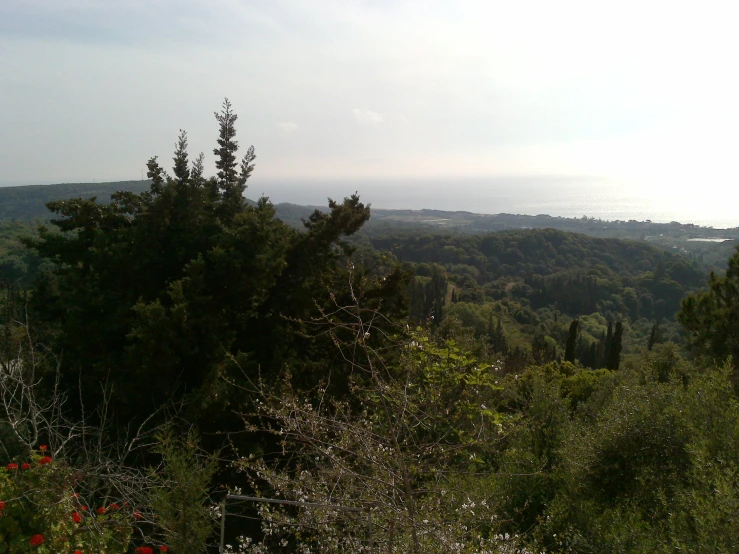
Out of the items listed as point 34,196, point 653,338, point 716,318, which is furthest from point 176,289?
point 34,196

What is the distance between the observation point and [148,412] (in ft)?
27.3

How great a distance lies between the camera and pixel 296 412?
11.3 ft

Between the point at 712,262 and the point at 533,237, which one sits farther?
the point at 533,237

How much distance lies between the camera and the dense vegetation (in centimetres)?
349

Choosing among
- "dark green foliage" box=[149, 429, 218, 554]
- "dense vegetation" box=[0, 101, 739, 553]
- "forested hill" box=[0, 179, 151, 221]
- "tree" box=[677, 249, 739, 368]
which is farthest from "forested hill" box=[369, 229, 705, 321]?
"dark green foliage" box=[149, 429, 218, 554]

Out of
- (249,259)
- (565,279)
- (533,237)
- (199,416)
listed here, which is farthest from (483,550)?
(533,237)

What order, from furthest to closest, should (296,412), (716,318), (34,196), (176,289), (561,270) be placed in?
(561,270) < (34,196) < (716,318) < (176,289) < (296,412)

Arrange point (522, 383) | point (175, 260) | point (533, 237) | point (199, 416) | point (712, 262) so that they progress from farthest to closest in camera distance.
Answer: point (533, 237) → point (712, 262) → point (522, 383) → point (175, 260) → point (199, 416)

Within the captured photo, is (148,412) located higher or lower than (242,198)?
lower

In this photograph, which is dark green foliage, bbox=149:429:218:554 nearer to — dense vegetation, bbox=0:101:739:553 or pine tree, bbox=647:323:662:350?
dense vegetation, bbox=0:101:739:553

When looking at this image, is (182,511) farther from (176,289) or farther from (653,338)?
(653,338)

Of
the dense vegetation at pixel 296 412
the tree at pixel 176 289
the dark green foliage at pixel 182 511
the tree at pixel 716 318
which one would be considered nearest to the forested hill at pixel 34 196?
the tree at pixel 176 289

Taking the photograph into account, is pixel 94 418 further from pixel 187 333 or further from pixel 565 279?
pixel 565 279

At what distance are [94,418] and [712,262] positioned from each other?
11790 cm
